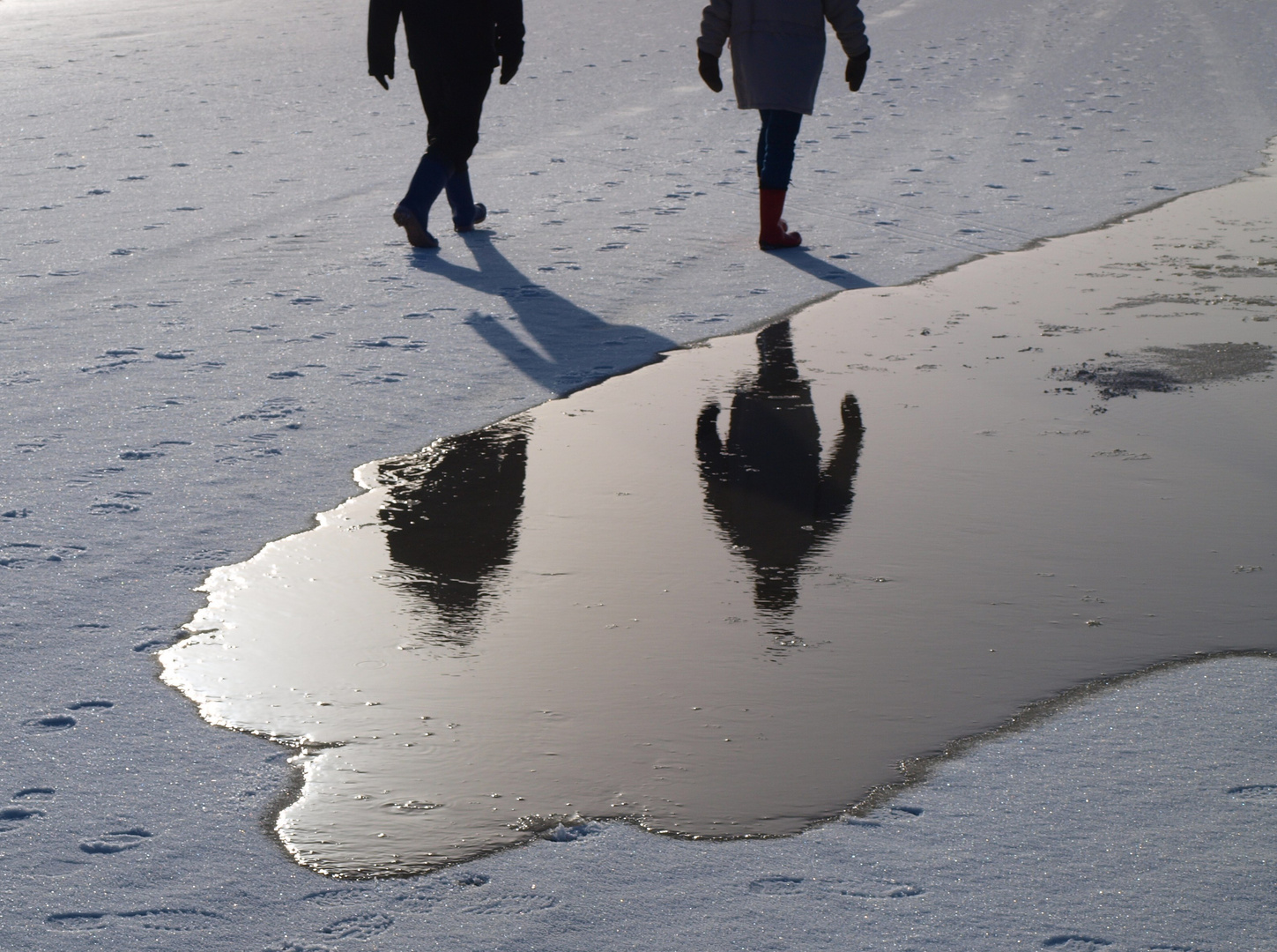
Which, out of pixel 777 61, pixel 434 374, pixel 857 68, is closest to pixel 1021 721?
pixel 434 374

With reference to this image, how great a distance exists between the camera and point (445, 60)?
20.8ft

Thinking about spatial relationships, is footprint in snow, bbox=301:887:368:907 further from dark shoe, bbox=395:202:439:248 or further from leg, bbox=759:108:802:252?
leg, bbox=759:108:802:252

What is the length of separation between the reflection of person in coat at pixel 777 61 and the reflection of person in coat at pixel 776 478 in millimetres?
2088

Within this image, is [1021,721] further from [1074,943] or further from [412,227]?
[412,227]

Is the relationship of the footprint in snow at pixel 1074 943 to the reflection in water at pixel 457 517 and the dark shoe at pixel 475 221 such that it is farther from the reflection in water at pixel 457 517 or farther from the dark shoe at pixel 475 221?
the dark shoe at pixel 475 221

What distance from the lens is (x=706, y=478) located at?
12.5 feet

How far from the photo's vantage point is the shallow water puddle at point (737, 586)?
242cm

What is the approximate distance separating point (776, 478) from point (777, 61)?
3.28 m

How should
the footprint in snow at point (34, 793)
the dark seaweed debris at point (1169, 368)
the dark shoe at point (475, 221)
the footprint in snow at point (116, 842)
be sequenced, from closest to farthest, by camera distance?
the footprint in snow at point (116, 842)
the footprint in snow at point (34, 793)
the dark seaweed debris at point (1169, 368)
the dark shoe at point (475, 221)

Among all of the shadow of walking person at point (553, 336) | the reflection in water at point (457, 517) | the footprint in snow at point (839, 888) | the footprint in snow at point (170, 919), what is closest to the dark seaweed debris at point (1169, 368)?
the shadow of walking person at point (553, 336)

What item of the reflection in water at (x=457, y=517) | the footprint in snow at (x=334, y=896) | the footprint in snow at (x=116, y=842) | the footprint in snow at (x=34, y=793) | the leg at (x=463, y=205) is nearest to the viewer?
the footprint in snow at (x=334, y=896)

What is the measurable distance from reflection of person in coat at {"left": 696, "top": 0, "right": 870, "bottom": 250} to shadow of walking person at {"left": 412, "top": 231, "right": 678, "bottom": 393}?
1.34 meters

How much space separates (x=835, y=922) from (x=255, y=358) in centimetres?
351

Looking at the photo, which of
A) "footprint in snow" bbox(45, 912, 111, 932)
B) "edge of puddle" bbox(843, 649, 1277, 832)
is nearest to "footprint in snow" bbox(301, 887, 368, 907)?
"footprint in snow" bbox(45, 912, 111, 932)
